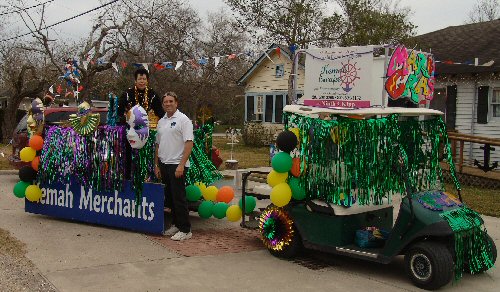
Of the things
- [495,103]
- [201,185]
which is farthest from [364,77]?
[495,103]

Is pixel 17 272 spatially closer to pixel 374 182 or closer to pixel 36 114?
pixel 374 182

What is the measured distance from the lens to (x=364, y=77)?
21.0 ft

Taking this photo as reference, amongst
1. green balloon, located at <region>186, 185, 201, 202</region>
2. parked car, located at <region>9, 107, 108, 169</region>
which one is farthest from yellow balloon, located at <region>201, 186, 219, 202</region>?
parked car, located at <region>9, 107, 108, 169</region>

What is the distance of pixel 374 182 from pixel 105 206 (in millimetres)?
3830

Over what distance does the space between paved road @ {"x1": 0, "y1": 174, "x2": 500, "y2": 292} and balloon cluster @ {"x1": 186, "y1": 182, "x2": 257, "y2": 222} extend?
0.56m

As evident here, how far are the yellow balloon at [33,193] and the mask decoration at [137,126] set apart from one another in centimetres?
194

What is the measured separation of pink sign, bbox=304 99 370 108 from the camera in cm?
639

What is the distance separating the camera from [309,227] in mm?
6105

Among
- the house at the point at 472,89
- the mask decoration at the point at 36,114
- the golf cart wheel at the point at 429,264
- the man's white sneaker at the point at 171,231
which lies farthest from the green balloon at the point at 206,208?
the house at the point at 472,89

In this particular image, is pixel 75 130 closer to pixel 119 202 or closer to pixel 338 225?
pixel 119 202

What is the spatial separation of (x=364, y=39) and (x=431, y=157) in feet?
50.6

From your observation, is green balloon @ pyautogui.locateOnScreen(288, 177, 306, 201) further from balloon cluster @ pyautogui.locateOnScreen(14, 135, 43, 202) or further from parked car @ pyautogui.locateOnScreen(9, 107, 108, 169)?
parked car @ pyautogui.locateOnScreen(9, 107, 108, 169)

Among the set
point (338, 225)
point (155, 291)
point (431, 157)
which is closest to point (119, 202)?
point (155, 291)

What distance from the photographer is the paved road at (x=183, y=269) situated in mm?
5309
